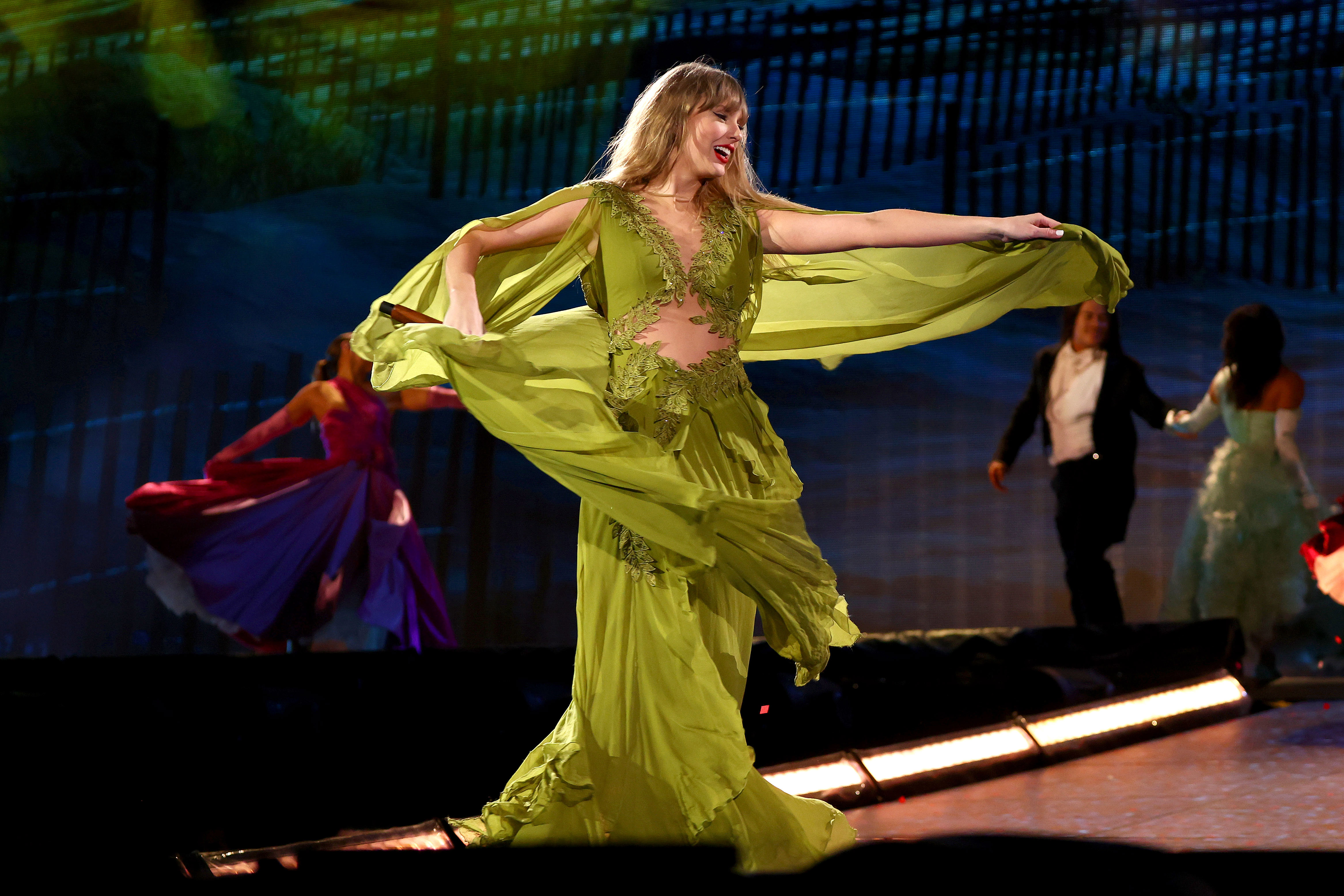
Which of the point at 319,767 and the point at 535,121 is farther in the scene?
the point at 535,121

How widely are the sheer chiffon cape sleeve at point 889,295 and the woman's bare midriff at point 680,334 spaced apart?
0.36 metres

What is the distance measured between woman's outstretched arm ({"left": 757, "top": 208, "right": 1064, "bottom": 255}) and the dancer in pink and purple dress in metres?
3.01

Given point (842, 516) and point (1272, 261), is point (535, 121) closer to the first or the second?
point (842, 516)

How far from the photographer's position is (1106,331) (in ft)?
16.6

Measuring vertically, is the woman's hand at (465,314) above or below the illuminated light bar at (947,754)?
above

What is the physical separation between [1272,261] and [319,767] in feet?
19.0

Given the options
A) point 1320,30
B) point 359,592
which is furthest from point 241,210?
point 1320,30

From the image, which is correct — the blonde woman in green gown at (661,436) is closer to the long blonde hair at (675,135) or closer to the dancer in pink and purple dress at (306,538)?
the long blonde hair at (675,135)

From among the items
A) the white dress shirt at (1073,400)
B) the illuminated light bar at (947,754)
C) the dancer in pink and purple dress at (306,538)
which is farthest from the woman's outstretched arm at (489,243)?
the white dress shirt at (1073,400)

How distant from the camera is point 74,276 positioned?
6164 millimetres

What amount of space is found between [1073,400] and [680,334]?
11.1 ft

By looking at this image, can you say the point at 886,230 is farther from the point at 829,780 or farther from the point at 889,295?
the point at 829,780

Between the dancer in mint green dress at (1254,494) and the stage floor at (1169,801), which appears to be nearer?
the stage floor at (1169,801)

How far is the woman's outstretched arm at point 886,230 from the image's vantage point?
6.95ft
